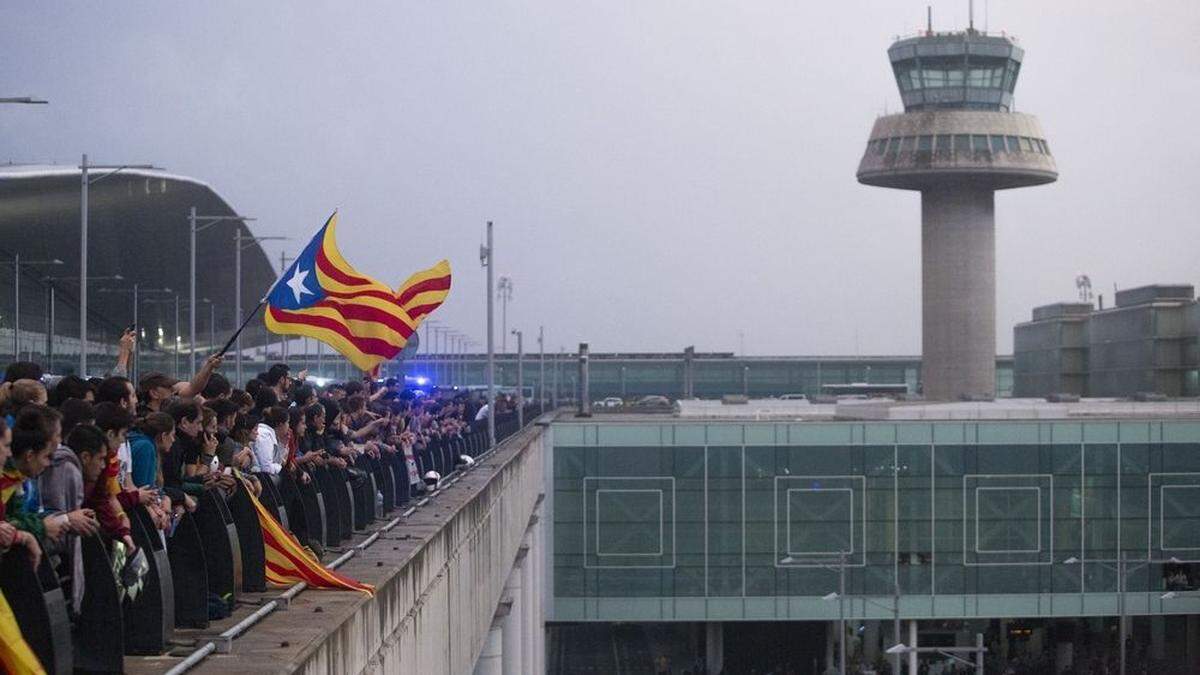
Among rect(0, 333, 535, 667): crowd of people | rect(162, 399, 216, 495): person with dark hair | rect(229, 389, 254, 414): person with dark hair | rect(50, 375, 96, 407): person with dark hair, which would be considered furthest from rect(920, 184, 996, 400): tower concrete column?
rect(50, 375, 96, 407): person with dark hair

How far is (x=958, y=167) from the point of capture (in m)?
114

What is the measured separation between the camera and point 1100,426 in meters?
66.9

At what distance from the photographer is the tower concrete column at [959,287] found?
378 feet

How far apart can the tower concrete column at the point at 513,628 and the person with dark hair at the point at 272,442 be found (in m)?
22.8

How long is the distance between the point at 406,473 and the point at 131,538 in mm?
15977

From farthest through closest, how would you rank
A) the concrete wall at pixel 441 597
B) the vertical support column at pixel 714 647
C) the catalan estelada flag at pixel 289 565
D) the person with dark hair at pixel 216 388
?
the vertical support column at pixel 714 647 < the person with dark hair at pixel 216 388 < the catalan estelada flag at pixel 289 565 < the concrete wall at pixel 441 597

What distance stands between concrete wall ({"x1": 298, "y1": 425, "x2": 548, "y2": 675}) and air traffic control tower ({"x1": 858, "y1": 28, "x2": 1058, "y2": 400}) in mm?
79822

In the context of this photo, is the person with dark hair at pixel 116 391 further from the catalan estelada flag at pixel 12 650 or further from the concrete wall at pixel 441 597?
the catalan estelada flag at pixel 12 650

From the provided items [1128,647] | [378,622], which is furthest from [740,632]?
[378,622]

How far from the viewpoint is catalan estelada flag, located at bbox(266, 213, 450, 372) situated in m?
25.4

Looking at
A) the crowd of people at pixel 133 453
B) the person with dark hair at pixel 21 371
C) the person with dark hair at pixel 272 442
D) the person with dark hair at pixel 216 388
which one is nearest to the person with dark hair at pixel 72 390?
the crowd of people at pixel 133 453

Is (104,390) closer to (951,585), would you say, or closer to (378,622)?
(378,622)

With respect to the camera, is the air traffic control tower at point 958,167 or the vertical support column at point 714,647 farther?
the air traffic control tower at point 958,167

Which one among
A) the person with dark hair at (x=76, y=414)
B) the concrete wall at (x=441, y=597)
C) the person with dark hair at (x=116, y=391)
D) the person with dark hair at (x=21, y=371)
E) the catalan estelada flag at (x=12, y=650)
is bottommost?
the concrete wall at (x=441, y=597)
